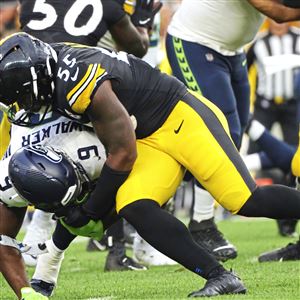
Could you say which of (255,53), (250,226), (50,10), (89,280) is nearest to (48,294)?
(89,280)

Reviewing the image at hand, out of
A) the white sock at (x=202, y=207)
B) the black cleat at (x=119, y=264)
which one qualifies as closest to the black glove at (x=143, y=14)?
the white sock at (x=202, y=207)

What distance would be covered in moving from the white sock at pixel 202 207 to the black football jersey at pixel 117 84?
1.41 meters

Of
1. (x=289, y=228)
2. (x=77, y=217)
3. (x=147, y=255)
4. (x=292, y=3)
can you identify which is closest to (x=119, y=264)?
(x=147, y=255)

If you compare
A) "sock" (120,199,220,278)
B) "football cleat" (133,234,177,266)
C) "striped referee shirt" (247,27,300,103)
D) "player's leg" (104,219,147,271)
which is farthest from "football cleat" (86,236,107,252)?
"striped referee shirt" (247,27,300,103)

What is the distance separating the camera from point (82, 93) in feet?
13.1

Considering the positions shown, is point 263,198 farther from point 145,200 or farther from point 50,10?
point 50,10

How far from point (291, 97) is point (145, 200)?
17.8 feet

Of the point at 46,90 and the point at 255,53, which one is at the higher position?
the point at 46,90

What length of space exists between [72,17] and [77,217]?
1.65 metres

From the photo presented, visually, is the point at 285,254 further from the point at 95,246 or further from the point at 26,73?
the point at 26,73

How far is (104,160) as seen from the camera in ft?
14.4

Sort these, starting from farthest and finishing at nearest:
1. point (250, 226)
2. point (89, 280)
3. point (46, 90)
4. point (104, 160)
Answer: point (250, 226) → point (89, 280) → point (104, 160) → point (46, 90)

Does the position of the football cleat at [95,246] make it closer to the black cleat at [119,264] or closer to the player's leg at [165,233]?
the black cleat at [119,264]

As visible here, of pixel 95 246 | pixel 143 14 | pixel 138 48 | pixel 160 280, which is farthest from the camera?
pixel 95 246
